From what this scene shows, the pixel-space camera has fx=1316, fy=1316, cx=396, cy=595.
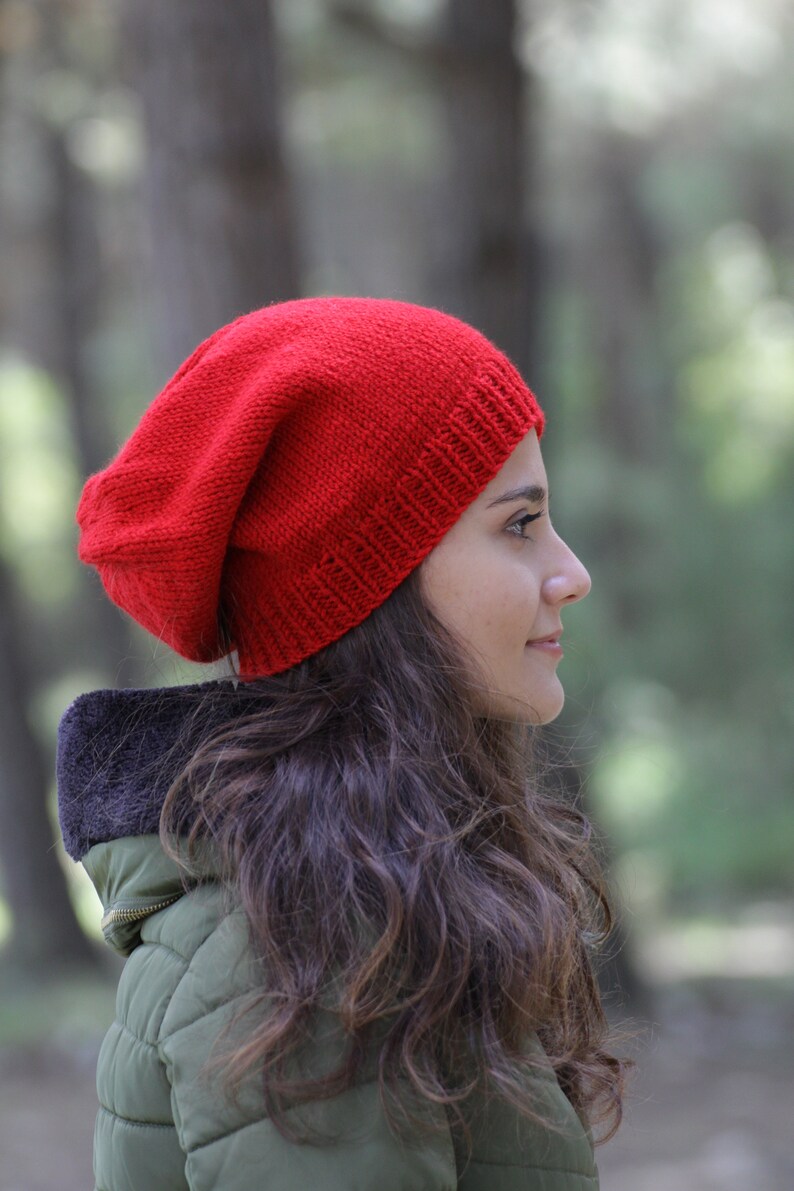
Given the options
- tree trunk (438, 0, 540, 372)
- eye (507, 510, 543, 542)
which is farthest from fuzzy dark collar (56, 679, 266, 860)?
tree trunk (438, 0, 540, 372)

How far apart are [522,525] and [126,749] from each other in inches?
25.1

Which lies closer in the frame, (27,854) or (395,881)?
(395,881)

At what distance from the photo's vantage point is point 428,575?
1.80 meters

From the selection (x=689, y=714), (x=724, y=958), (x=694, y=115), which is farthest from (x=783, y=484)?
(x=724, y=958)

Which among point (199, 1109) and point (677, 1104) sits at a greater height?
point (199, 1109)

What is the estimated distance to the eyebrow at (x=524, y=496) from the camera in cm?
185

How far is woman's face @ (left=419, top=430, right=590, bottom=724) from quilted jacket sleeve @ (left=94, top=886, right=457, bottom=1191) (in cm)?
50

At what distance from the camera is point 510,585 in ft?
5.99

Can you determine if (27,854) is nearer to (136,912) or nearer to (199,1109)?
(136,912)

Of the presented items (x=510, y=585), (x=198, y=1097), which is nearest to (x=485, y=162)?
(x=510, y=585)

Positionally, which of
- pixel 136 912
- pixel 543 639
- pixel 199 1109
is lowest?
pixel 199 1109

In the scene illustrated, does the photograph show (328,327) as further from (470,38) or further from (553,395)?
(553,395)

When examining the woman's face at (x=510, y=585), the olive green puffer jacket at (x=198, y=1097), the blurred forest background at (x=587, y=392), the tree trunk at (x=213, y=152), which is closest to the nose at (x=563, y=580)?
the woman's face at (x=510, y=585)

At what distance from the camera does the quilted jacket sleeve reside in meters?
1.45
